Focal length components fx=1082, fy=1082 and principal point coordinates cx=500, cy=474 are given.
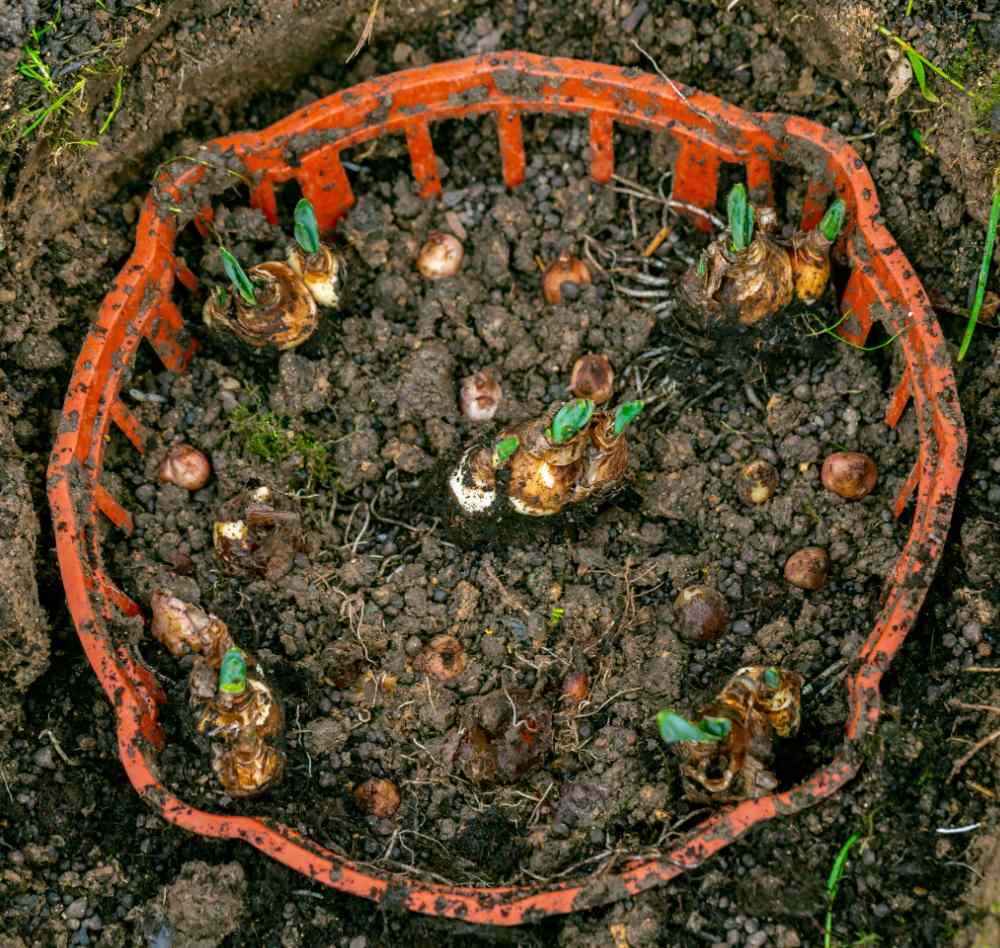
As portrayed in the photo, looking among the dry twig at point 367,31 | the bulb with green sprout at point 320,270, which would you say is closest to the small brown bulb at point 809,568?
the bulb with green sprout at point 320,270

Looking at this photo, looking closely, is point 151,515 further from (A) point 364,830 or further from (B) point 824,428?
(B) point 824,428

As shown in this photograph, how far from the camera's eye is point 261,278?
229 centimetres

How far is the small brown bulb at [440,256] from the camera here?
8.29 ft

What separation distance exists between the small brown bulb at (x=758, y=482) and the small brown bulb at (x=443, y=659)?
70 centimetres

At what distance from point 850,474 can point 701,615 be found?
433 millimetres

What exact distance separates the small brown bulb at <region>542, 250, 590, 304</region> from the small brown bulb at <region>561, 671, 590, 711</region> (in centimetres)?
87

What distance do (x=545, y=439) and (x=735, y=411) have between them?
52cm

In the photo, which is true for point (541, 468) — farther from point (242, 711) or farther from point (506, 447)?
point (242, 711)

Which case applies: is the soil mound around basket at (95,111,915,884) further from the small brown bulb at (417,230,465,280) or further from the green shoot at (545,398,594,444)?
the green shoot at (545,398,594,444)

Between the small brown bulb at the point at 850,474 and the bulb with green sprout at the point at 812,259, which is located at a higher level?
the bulb with green sprout at the point at 812,259

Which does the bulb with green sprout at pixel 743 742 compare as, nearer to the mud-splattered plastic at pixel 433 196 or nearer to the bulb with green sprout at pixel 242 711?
the mud-splattered plastic at pixel 433 196

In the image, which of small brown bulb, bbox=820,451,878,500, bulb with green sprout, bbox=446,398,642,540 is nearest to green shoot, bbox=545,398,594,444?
bulb with green sprout, bbox=446,398,642,540

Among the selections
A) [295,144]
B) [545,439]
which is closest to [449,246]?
[295,144]

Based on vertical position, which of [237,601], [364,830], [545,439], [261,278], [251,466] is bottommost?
[364,830]
